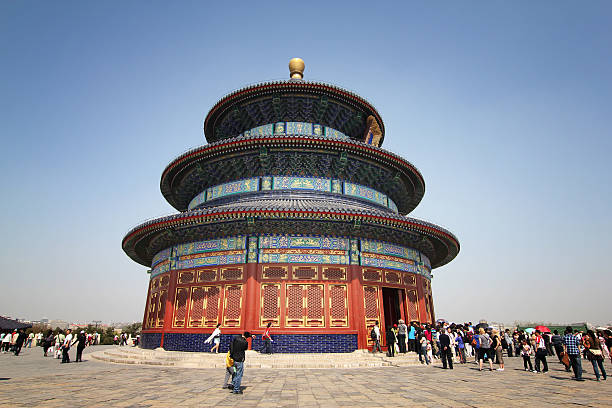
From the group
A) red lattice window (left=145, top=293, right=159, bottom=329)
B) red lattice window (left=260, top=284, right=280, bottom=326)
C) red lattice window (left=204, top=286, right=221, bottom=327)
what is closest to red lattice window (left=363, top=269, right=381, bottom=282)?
red lattice window (left=260, top=284, right=280, bottom=326)

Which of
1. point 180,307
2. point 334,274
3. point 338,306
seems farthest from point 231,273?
point 338,306

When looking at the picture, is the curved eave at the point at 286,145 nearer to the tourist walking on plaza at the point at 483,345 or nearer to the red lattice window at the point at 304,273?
the red lattice window at the point at 304,273

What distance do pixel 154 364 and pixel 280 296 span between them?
5623mm

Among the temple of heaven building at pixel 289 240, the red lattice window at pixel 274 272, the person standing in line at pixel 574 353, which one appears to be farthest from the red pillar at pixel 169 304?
the person standing in line at pixel 574 353

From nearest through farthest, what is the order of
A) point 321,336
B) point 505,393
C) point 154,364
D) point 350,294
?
point 505,393 → point 154,364 → point 321,336 → point 350,294

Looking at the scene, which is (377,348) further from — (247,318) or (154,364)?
(154,364)

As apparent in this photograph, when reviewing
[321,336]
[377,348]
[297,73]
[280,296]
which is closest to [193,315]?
[280,296]

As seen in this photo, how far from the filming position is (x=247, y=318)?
15.3 meters

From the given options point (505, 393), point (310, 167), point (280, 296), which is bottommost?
point (505, 393)

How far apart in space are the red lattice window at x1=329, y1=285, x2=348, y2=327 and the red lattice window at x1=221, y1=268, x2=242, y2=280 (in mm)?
4239

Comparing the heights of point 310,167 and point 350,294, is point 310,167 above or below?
above

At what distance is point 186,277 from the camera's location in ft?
57.9

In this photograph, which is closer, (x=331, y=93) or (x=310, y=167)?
(x=310, y=167)

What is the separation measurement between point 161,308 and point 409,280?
13.0 m
